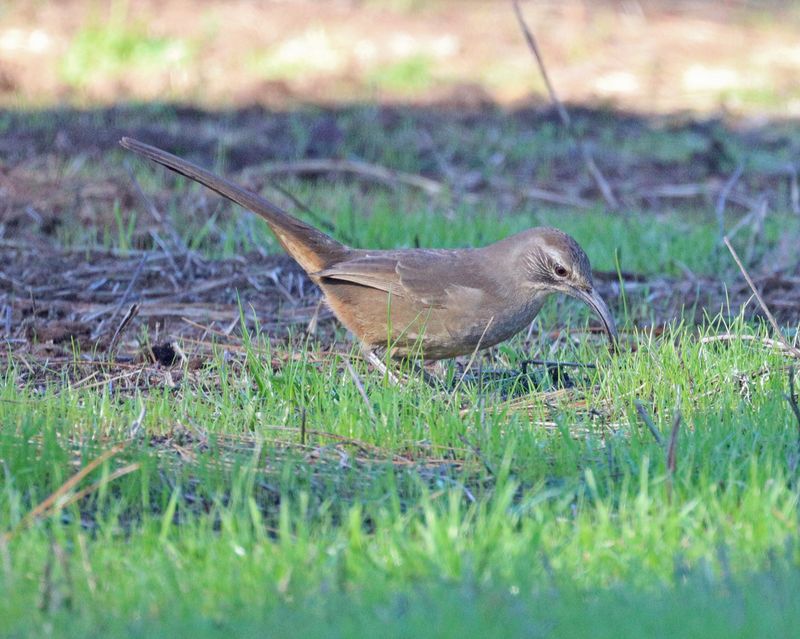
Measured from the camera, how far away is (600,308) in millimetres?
6051

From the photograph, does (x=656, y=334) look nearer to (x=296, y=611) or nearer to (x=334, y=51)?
(x=296, y=611)

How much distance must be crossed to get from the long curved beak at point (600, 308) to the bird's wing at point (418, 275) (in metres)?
0.49

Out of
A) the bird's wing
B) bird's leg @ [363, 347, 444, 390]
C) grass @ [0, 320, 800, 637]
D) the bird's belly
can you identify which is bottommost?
grass @ [0, 320, 800, 637]

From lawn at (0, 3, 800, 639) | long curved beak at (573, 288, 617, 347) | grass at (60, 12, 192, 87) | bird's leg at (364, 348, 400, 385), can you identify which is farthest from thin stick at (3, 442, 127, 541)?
grass at (60, 12, 192, 87)

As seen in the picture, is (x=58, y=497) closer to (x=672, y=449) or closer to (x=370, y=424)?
(x=370, y=424)

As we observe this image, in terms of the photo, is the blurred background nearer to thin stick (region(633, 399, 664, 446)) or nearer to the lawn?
the lawn

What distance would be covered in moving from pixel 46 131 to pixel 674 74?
727 cm

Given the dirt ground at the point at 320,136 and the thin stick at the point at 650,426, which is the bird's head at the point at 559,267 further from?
the thin stick at the point at 650,426

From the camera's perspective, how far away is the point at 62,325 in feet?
21.4

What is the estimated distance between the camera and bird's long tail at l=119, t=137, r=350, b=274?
6.31 metres

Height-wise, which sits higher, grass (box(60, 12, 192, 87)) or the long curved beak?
grass (box(60, 12, 192, 87))

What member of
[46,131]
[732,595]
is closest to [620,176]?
[46,131]

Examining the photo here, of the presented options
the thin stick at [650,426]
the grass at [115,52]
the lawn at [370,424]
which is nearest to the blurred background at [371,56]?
the grass at [115,52]

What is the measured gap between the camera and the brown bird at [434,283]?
6.00 m
